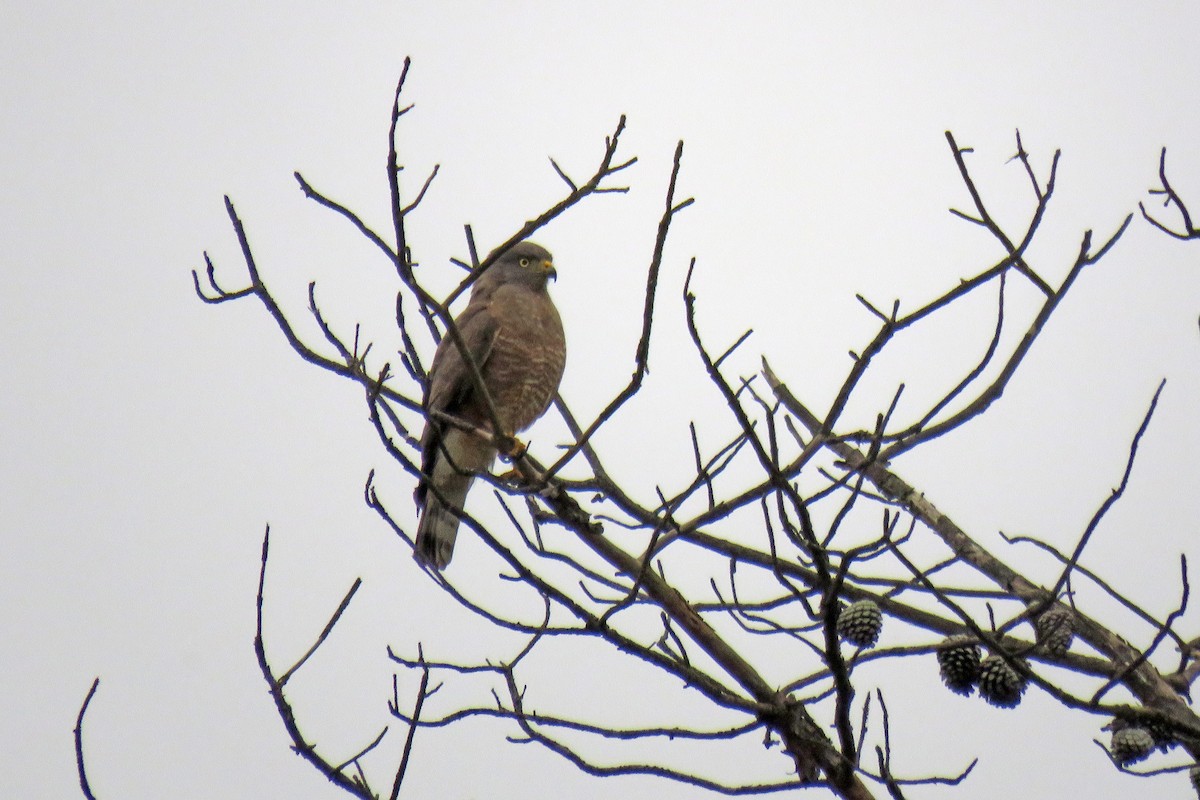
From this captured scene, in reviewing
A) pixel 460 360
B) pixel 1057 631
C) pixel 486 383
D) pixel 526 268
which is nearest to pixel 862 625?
pixel 1057 631

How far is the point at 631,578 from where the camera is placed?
120 inches

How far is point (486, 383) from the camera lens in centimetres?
574

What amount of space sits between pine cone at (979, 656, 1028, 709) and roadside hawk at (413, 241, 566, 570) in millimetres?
3080

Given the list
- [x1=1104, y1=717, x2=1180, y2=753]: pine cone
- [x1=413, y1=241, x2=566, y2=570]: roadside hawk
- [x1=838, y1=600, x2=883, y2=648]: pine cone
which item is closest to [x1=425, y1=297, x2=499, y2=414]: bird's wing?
[x1=413, y1=241, x2=566, y2=570]: roadside hawk

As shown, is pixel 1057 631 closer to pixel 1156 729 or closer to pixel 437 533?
pixel 1156 729

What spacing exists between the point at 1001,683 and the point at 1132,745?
33 centimetres

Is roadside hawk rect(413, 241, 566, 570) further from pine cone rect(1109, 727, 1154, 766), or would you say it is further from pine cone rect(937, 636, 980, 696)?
pine cone rect(1109, 727, 1154, 766)

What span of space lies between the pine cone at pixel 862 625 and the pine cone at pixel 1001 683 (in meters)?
0.26

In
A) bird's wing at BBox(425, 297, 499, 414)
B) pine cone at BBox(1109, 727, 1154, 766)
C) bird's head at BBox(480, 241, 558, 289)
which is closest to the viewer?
pine cone at BBox(1109, 727, 1154, 766)

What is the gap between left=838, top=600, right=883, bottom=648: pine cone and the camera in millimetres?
2680

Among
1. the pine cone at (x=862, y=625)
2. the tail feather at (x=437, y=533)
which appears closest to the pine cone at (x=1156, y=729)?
the pine cone at (x=862, y=625)

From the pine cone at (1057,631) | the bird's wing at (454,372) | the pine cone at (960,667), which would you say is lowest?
the pine cone at (960,667)

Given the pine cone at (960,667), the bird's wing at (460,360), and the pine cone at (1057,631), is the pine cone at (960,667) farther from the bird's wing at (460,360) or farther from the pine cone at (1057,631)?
the bird's wing at (460,360)

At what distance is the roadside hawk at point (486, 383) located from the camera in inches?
216
